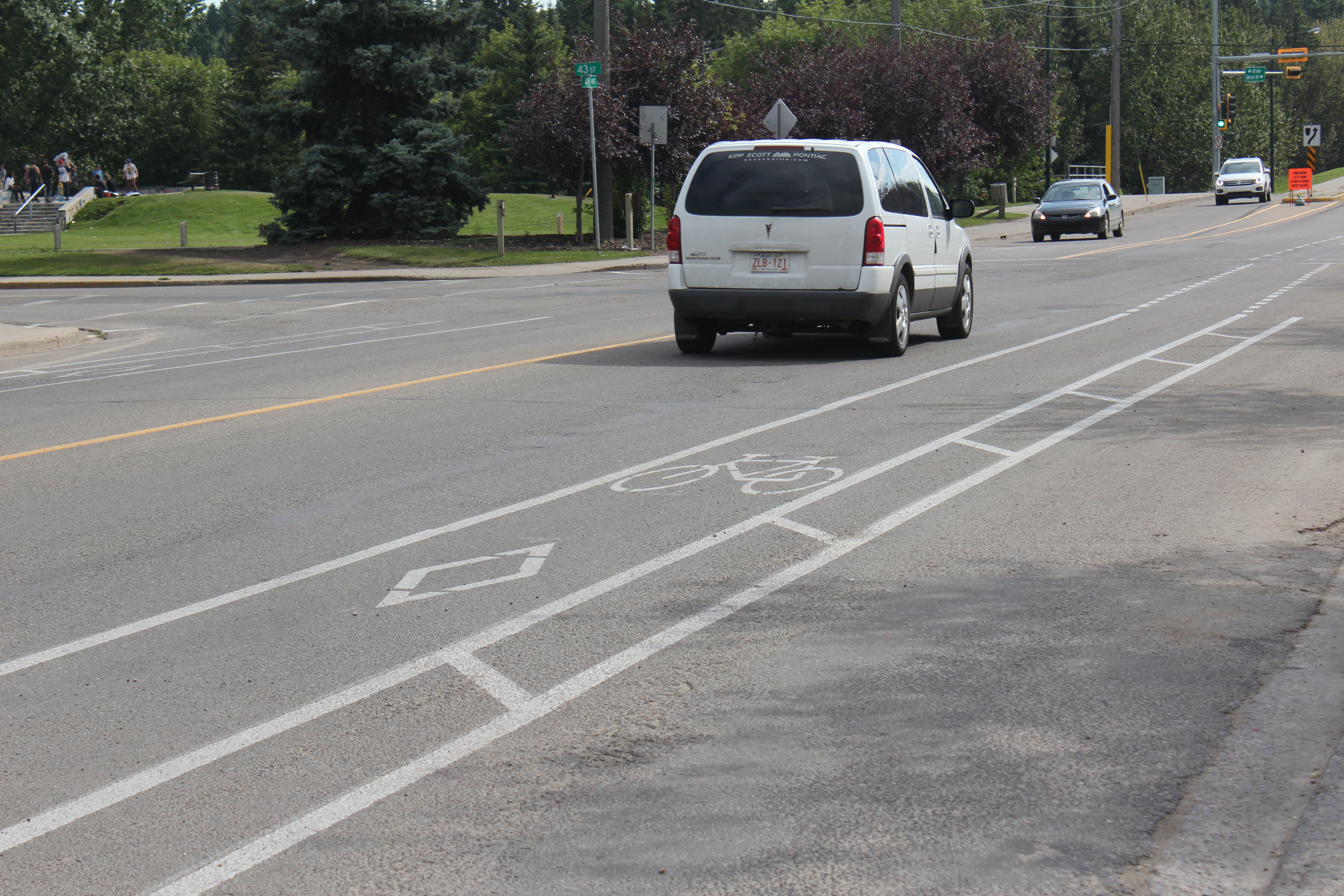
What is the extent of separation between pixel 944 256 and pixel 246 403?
23.9 feet

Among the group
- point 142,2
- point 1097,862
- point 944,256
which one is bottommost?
point 1097,862

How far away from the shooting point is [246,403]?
11.8m

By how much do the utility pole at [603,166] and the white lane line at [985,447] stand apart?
77.8 ft

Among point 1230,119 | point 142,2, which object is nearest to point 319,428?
point 142,2

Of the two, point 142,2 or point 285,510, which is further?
point 142,2

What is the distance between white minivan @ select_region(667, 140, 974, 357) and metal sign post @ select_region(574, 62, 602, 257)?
675 inches

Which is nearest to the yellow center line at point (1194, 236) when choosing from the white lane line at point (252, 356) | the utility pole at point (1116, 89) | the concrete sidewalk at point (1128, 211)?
the concrete sidewalk at point (1128, 211)

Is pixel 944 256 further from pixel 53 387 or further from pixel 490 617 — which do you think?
pixel 490 617

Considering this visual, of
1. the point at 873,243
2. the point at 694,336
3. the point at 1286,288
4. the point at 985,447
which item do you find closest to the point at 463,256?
the point at 1286,288

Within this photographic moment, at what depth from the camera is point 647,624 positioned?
5.59m

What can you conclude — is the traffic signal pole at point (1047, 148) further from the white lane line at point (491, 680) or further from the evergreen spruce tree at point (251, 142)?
the white lane line at point (491, 680)

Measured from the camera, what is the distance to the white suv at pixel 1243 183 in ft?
202

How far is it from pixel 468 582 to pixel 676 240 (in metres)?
8.02

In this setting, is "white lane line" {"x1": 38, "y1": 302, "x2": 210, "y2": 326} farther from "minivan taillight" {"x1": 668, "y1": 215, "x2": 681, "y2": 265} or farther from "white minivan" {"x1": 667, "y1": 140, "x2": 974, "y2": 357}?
"white minivan" {"x1": 667, "y1": 140, "x2": 974, "y2": 357}
